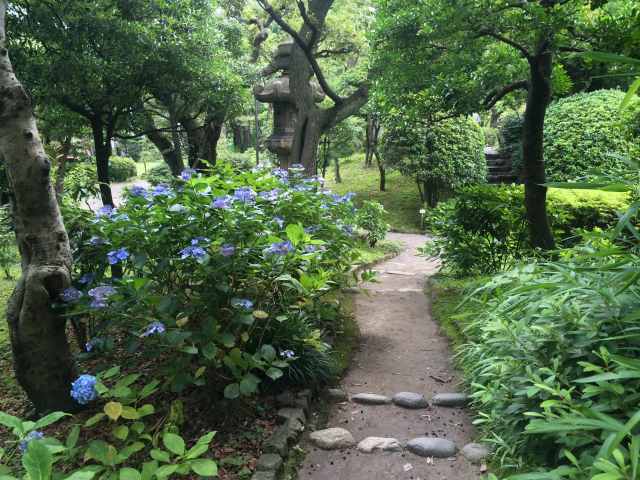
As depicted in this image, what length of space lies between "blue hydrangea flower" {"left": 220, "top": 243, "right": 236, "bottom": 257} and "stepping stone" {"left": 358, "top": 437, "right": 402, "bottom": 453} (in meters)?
1.29

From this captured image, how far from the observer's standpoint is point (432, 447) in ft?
8.41

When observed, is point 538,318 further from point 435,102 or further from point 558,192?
point 558,192

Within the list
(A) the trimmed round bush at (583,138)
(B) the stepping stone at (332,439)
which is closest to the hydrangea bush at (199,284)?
(B) the stepping stone at (332,439)

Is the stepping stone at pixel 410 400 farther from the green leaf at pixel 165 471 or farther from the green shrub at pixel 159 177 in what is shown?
the green shrub at pixel 159 177

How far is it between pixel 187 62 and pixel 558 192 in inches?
200

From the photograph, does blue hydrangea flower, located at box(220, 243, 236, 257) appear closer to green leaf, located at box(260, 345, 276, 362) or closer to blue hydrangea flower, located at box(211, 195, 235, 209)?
blue hydrangea flower, located at box(211, 195, 235, 209)

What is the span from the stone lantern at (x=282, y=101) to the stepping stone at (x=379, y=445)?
779cm

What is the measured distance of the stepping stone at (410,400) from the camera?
10.2 feet

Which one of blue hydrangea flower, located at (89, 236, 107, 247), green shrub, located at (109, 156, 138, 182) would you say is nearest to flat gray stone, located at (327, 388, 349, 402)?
blue hydrangea flower, located at (89, 236, 107, 247)

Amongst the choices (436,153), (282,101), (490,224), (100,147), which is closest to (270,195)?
(490,224)

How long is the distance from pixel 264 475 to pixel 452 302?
11.0 feet

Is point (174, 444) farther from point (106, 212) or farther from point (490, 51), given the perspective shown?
point (490, 51)

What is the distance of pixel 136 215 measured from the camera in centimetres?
262

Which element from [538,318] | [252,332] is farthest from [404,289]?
[538,318]
